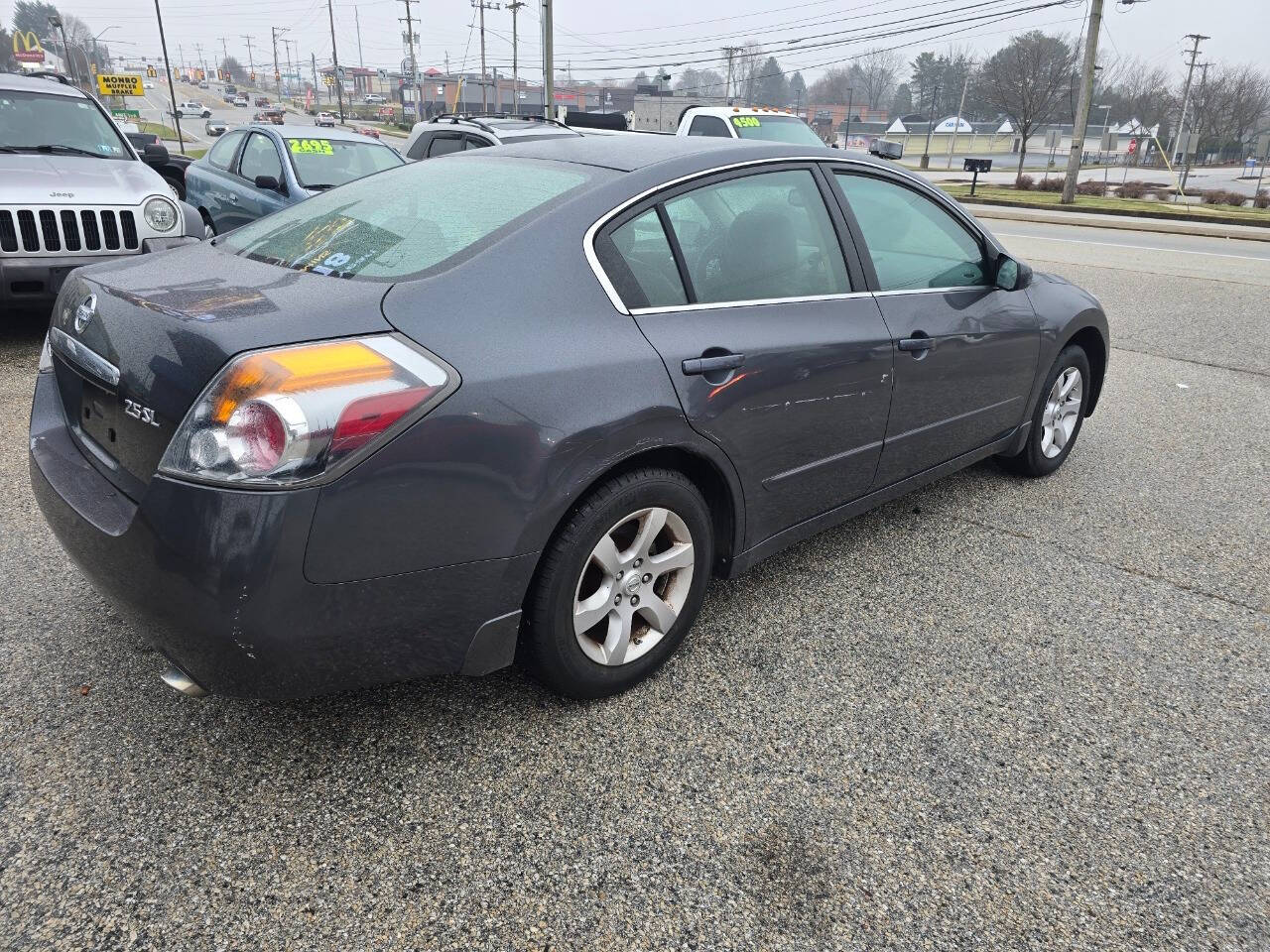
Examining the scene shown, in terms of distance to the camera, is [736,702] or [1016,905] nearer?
[1016,905]

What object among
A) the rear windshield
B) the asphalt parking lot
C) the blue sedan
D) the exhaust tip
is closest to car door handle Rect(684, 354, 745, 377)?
the rear windshield

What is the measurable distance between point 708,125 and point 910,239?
359 inches

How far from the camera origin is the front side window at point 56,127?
692 cm

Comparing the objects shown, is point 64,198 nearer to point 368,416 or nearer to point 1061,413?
point 368,416

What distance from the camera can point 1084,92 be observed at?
26.1 metres

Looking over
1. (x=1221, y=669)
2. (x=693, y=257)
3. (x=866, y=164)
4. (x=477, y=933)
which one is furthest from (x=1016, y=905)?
(x=866, y=164)

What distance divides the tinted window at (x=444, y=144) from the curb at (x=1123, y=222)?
45.6ft

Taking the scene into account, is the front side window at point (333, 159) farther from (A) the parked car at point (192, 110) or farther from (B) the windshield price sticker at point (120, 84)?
(A) the parked car at point (192, 110)

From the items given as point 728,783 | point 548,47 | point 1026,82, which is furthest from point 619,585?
point 1026,82

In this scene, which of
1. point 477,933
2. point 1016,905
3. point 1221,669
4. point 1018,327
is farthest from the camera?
point 1018,327

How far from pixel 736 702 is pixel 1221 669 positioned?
1631 millimetres

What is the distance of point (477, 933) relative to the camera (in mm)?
1860

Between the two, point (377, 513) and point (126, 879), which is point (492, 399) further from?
point (126, 879)

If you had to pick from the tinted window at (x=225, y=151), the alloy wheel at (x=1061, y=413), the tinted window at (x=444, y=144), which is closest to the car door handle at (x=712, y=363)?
the alloy wheel at (x=1061, y=413)
